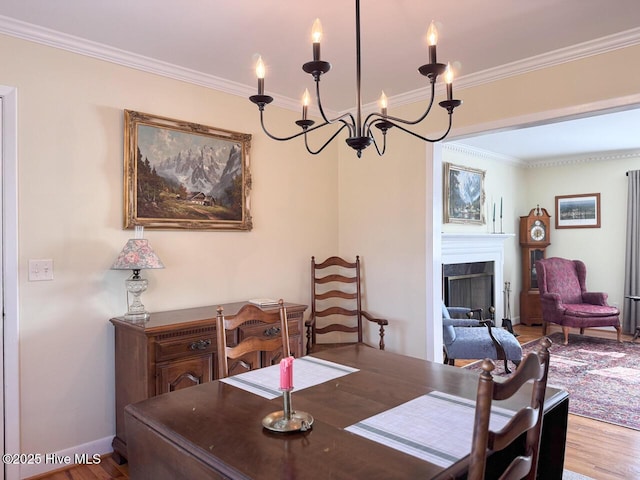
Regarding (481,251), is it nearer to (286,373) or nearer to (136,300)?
(136,300)

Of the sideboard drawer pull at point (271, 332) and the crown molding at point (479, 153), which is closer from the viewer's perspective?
the sideboard drawer pull at point (271, 332)

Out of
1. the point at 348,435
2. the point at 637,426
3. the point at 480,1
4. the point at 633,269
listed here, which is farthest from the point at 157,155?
the point at 633,269

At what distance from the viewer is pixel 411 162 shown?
12.0ft

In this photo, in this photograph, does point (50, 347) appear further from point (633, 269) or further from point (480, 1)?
point (633, 269)

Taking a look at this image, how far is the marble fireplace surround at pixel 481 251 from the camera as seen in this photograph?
214 inches

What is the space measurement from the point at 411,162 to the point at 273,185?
117 centimetres

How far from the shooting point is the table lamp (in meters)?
2.59

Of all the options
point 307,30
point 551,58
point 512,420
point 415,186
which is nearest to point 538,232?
point 415,186

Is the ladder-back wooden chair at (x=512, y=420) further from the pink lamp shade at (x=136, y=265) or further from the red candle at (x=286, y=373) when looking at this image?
the pink lamp shade at (x=136, y=265)

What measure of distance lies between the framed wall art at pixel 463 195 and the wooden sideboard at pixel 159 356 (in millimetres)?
3629

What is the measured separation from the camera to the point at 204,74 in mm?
3131

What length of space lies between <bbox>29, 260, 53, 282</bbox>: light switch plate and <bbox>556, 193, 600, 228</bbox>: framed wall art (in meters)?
6.82

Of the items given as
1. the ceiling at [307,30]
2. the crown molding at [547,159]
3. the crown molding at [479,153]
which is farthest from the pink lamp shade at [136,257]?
the crown molding at [547,159]

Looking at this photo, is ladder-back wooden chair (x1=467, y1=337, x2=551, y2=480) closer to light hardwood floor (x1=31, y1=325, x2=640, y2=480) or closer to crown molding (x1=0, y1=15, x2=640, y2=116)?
light hardwood floor (x1=31, y1=325, x2=640, y2=480)
